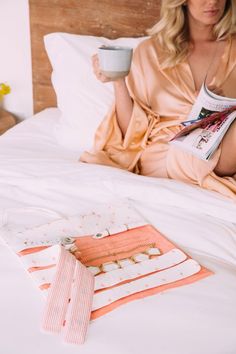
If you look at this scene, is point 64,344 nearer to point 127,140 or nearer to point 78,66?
point 127,140

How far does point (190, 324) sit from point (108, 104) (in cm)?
101

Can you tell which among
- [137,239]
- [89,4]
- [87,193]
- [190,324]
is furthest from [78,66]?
[190,324]

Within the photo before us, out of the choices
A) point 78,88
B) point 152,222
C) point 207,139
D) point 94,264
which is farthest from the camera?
point 78,88

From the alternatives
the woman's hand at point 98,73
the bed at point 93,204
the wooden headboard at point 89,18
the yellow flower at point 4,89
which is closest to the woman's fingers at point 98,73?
the woman's hand at point 98,73

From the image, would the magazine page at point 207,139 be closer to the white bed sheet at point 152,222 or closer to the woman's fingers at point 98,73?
the white bed sheet at point 152,222

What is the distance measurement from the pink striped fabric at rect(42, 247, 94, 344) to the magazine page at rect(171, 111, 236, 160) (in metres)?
0.49

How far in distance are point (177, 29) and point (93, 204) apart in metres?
0.72

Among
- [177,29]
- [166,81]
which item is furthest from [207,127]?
[177,29]

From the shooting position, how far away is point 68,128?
5.13 feet

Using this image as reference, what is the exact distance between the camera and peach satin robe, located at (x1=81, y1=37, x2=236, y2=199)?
1381 millimetres

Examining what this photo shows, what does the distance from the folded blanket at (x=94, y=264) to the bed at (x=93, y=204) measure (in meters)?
0.02

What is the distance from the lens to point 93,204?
1.11 meters

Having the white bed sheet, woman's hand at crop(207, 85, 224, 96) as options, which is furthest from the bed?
woman's hand at crop(207, 85, 224, 96)

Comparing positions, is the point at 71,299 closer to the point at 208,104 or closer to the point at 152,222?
the point at 152,222
